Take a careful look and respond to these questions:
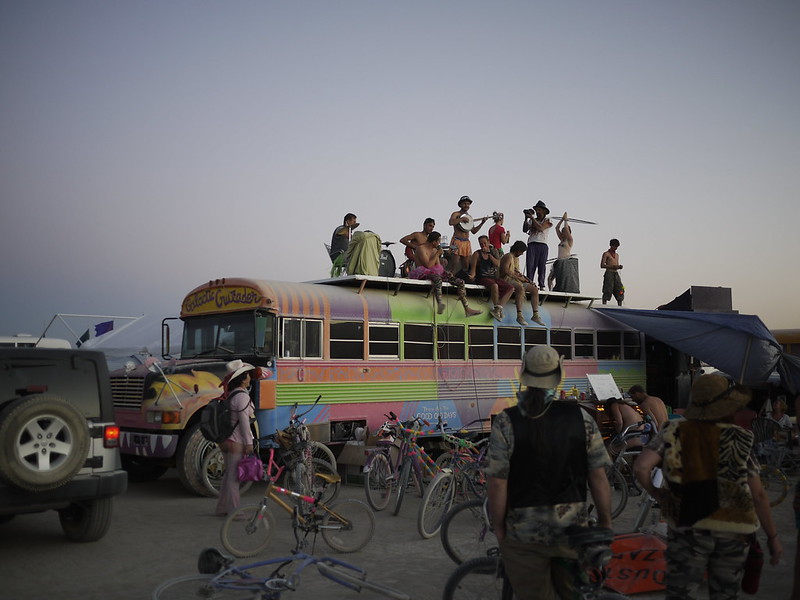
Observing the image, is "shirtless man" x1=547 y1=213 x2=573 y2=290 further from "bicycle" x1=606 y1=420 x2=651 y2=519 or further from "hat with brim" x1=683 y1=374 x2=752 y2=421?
"hat with brim" x1=683 y1=374 x2=752 y2=421

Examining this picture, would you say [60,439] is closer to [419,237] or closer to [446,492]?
[446,492]

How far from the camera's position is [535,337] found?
15.2 metres

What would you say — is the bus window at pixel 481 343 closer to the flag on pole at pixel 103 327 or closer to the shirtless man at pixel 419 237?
the shirtless man at pixel 419 237

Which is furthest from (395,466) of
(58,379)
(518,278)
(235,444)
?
(518,278)

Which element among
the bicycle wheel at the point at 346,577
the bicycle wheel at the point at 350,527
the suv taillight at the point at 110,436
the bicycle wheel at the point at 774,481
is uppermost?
the suv taillight at the point at 110,436

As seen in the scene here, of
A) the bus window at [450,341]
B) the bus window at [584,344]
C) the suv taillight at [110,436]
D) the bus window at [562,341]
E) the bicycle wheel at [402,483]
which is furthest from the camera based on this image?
the bus window at [584,344]

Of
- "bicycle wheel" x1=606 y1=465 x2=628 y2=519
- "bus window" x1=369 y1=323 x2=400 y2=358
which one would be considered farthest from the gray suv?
"bus window" x1=369 y1=323 x2=400 y2=358

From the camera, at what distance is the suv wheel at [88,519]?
7.58 m

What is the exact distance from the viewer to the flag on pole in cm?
2048

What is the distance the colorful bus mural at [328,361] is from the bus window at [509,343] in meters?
0.02

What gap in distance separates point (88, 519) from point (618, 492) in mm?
5905

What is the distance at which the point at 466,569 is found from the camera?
4.49 meters

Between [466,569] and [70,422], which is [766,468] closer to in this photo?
[466,569]

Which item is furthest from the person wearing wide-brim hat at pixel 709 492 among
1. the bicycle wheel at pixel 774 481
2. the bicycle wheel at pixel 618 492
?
the bicycle wheel at pixel 774 481
